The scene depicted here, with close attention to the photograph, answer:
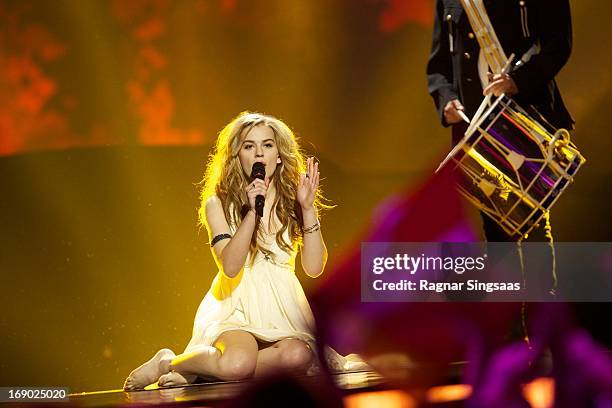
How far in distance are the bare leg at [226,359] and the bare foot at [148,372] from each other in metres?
0.15

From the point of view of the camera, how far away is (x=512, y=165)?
3.39 metres

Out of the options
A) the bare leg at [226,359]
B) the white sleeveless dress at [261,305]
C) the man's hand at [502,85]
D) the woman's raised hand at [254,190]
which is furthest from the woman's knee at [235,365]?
the man's hand at [502,85]

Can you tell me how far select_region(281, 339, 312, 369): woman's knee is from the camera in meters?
3.05

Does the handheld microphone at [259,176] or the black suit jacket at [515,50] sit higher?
the black suit jacket at [515,50]

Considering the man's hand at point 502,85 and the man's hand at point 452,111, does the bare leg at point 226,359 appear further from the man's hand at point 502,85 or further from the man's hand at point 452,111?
the man's hand at point 502,85

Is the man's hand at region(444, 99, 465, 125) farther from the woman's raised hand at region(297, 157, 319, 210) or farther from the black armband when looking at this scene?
the black armband

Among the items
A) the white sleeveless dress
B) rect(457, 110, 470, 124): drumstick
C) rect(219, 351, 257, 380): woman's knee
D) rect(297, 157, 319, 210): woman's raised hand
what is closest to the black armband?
the white sleeveless dress

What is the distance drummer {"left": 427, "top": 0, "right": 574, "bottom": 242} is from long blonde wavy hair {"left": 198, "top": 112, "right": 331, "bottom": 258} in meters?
0.76

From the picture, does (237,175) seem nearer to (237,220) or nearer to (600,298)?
(237,220)

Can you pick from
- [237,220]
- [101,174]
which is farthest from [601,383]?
[101,174]

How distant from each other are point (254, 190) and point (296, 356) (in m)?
0.67

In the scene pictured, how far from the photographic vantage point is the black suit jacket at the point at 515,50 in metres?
3.45

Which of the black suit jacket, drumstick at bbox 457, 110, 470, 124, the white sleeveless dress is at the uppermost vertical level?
the black suit jacket

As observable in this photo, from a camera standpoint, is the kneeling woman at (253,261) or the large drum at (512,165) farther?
the large drum at (512,165)
